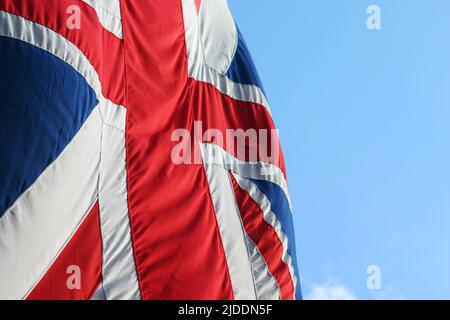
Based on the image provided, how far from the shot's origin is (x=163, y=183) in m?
6.45

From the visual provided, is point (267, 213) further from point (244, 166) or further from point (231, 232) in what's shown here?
point (231, 232)

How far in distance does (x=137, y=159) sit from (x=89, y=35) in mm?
1092

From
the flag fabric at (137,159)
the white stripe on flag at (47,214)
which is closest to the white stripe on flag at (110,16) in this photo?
the flag fabric at (137,159)

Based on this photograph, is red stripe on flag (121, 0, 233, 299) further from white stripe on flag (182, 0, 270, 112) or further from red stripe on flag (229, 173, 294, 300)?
red stripe on flag (229, 173, 294, 300)

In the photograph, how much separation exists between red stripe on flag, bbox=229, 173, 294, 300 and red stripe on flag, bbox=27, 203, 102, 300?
1744 millimetres

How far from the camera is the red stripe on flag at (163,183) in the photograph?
19.8 feet

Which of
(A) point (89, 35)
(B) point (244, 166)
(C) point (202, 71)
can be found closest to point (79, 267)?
(A) point (89, 35)

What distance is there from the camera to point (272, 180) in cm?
757

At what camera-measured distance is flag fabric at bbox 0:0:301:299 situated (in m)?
5.16

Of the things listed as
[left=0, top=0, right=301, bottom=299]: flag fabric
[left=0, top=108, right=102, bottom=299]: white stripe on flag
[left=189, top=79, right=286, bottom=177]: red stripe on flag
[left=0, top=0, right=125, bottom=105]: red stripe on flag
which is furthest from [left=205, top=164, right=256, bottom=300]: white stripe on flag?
[left=0, top=108, right=102, bottom=299]: white stripe on flag

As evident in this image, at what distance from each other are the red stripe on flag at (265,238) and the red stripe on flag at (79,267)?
1.74 m

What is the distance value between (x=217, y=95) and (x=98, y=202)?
2146 millimetres

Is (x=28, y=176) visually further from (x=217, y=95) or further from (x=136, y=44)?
(x=217, y=95)

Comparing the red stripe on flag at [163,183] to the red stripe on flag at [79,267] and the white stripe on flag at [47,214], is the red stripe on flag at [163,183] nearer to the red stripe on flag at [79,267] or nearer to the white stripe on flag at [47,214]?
the red stripe on flag at [79,267]
